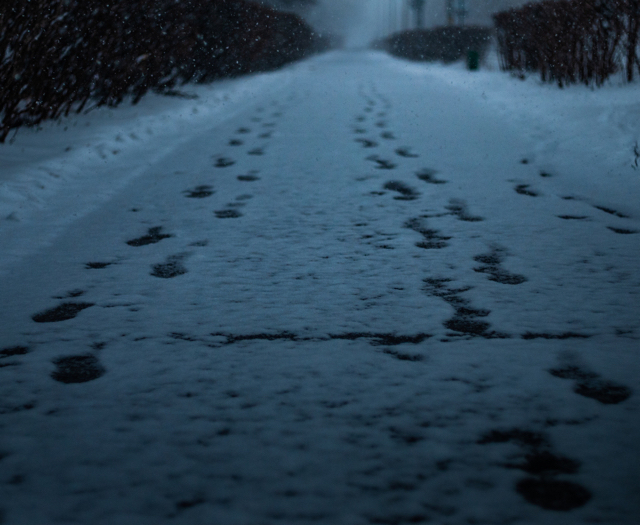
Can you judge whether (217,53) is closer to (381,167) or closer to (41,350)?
(381,167)

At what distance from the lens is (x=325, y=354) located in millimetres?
1599

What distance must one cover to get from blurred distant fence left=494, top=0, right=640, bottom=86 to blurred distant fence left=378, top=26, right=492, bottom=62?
5338 mm

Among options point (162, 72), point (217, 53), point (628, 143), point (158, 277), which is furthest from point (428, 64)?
point (158, 277)

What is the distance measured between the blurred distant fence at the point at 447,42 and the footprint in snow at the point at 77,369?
13.0m

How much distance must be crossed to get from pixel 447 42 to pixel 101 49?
38.8ft

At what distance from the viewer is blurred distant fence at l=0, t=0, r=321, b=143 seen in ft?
12.5

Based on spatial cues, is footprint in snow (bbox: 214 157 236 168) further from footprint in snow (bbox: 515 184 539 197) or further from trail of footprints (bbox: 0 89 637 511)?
footprint in snow (bbox: 515 184 539 197)

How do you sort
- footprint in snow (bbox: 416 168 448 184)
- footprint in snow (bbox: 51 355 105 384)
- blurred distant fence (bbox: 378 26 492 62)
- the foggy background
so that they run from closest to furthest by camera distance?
footprint in snow (bbox: 51 355 105 384) < footprint in snow (bbox: 416 168 448 184) < blurred distant fence (bbox: 378 26 492 62) < the foggy background

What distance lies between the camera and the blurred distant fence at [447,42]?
1340 cm

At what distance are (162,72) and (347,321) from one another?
622 cm

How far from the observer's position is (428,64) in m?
16.8

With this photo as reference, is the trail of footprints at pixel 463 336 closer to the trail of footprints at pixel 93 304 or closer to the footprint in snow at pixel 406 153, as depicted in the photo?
the trail of footprints at pixel 93 304

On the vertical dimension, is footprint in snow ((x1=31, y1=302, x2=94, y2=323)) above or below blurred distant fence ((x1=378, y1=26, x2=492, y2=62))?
below

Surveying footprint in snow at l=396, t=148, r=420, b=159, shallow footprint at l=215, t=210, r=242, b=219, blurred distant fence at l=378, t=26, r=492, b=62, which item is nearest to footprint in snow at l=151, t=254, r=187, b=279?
shallow footprint at l=215, t=210, r=242, b=219
